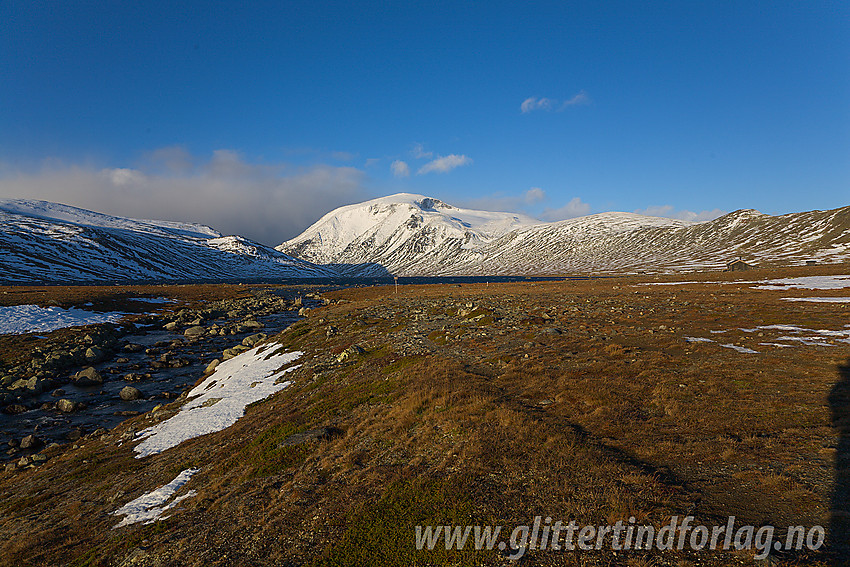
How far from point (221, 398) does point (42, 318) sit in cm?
5629

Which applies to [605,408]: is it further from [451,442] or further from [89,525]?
[89,525]

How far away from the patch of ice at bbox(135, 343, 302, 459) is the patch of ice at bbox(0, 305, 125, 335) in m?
40.4

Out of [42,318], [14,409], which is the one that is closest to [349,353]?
[14,409]

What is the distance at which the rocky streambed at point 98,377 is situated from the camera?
25938 mm

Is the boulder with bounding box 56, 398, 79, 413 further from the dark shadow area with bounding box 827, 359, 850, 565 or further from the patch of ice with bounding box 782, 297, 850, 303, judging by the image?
the patch of ice with bounding box 782, 297, 850, 303

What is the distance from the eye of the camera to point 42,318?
2259 inches

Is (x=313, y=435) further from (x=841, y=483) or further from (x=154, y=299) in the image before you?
(x=154, y=299)

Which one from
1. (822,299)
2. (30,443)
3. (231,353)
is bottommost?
(30,443)

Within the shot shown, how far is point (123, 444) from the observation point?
2064 centimetres

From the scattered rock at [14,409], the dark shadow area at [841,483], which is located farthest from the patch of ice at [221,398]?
the dark shadow area at [841,483]

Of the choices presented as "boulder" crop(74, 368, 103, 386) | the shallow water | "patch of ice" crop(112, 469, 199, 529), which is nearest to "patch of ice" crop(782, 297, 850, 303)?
"patch of ice" crop(112, 469, 199, 529)

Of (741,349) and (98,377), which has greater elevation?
(741,349)

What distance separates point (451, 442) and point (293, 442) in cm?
665

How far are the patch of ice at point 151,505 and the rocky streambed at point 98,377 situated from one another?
46.0 ft
